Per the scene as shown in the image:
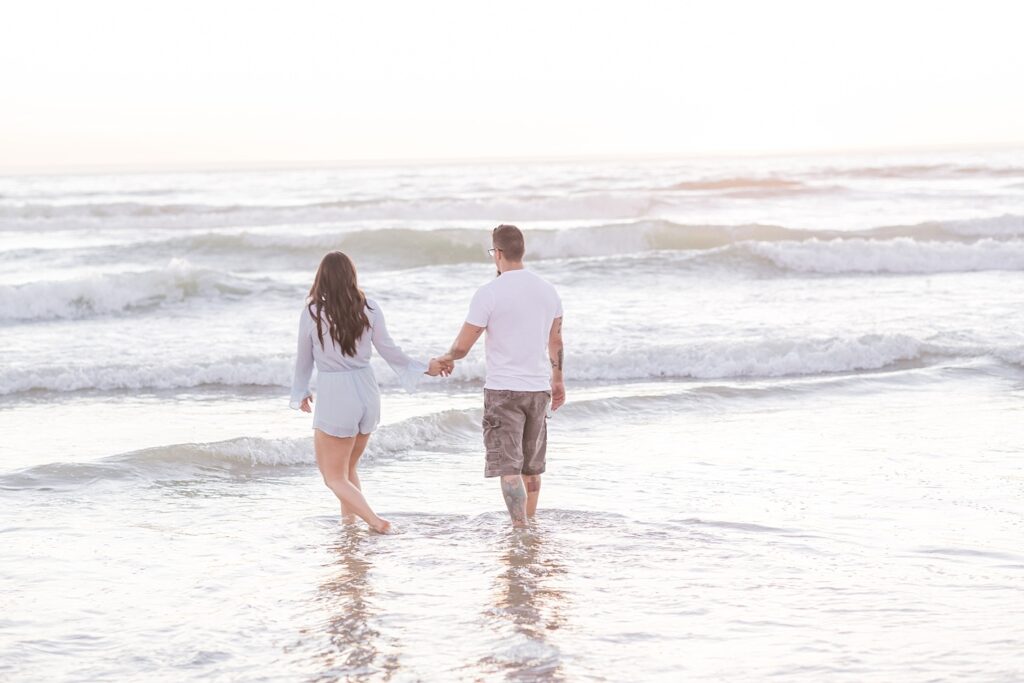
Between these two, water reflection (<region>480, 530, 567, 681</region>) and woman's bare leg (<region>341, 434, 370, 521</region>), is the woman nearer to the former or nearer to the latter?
woman's bare leg (<region>341, 434, 370, 521</region>)

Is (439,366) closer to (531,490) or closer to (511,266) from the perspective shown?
(511,266)

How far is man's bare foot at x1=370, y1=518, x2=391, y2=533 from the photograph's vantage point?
6.52m

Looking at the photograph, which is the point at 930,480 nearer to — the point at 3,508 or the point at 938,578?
the point at 938,578

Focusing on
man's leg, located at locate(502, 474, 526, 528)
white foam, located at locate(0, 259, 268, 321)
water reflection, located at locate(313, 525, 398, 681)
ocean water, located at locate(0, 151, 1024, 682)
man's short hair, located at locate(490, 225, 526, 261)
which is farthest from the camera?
white foam, located at locate(0, 259, 268, 321)

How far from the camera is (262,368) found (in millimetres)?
12469

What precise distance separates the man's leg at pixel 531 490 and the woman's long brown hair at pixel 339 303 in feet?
4.22

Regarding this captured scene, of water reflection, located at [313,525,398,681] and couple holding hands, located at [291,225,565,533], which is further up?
couple holding hands, located at [291,225,565,533]

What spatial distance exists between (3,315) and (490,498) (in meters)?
13.6

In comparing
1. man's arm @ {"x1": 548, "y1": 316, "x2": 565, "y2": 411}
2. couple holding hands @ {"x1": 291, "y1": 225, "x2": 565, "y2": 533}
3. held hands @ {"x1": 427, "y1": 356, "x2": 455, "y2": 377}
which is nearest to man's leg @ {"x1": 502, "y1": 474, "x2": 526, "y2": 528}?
couple holding hands @ {"x1": 291, "y1": 225, "x2": 565, "y2": 533}

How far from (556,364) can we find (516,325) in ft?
1.29

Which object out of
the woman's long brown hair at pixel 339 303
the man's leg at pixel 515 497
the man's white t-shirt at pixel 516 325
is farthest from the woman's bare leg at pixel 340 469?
the man's white t-shirt at pixel 516 325

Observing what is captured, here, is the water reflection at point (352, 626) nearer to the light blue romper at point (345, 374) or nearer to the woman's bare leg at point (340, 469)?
the woman's bare leg at point (340, 469)

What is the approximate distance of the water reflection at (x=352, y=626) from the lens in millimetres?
4508

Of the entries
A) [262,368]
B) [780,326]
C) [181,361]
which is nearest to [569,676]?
[262,368]
